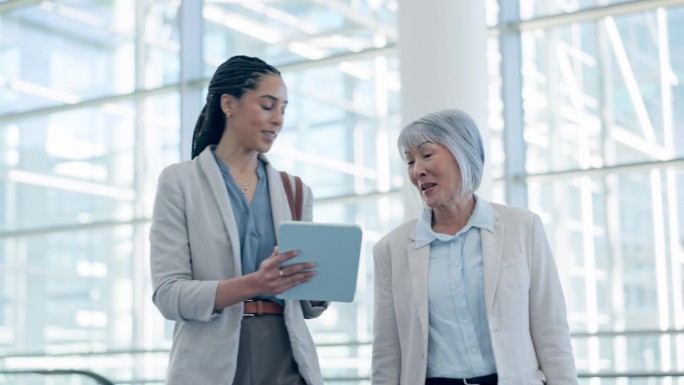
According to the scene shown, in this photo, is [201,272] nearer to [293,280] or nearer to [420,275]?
[293,280]

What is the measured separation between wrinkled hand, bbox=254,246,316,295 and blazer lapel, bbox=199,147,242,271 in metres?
0.21

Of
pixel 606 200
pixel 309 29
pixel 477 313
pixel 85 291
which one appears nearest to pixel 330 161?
pixel 309 29

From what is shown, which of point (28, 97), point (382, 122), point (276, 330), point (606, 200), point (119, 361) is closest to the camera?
point (276, 330)

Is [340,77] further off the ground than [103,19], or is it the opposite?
[103,19]

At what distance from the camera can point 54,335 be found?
760 inches

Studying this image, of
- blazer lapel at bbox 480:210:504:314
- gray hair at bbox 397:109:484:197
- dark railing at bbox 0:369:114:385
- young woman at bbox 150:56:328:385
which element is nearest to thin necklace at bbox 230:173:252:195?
young woman at bbox 150:56:328:385

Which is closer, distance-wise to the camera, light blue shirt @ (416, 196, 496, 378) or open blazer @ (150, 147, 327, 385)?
open blazer @ (150, 147, 327, 385)

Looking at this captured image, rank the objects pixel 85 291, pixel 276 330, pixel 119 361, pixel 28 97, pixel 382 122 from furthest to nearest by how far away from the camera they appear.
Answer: pixel 85 291, pixel 28 97, pixel 119 361, pixel 382 122, pixel 276 330

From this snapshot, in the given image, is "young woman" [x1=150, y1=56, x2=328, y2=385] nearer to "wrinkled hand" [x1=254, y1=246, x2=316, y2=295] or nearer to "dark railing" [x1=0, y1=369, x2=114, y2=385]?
"wrinkled hand" [x1=254, y1=246, x2=316, y2=295]

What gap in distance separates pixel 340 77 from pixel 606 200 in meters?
3.89

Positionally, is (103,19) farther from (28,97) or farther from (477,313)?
(477,313)

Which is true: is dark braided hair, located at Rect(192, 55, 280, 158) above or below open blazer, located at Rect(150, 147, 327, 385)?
above

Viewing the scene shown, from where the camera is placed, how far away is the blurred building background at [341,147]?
363 inches

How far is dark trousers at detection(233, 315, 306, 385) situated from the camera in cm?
296
